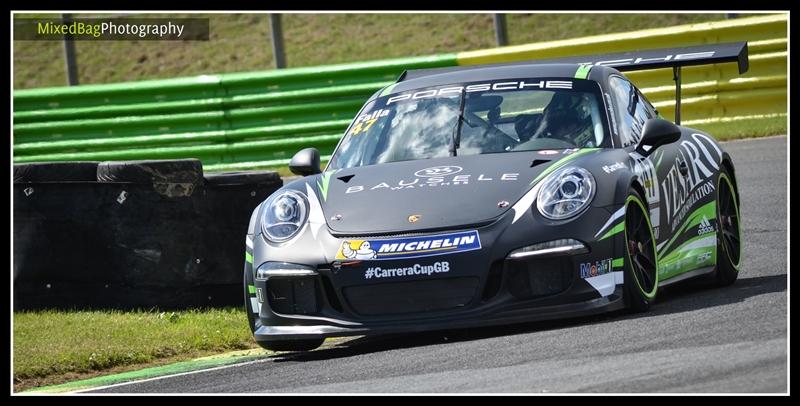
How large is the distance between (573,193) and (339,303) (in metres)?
1.23

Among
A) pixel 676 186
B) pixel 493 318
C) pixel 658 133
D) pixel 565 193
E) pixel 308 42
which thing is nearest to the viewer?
pixel 493 318

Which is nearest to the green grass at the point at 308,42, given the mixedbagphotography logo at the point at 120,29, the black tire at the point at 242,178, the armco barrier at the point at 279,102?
the mixedbagphotography logo at the point at 120,29

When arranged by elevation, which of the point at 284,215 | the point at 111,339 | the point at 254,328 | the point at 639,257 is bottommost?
the point at 111,339

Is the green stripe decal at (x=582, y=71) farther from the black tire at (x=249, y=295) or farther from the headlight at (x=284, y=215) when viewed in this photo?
the black tire at (x=249, y=295)

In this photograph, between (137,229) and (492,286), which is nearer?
(492,286)

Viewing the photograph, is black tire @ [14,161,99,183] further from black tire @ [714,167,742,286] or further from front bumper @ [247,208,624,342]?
black tire @ [714,167,742,286]

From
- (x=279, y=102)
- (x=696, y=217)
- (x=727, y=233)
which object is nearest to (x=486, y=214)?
(x=696, y=217)

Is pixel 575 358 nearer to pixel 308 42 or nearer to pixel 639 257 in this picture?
pixel 639 257

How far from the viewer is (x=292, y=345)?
24.5ft

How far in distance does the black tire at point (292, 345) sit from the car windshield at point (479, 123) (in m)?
Result: 1.04

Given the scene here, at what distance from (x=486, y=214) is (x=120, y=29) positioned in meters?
17.4

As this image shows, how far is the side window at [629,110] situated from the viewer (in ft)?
25.9

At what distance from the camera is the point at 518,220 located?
6777 mm
